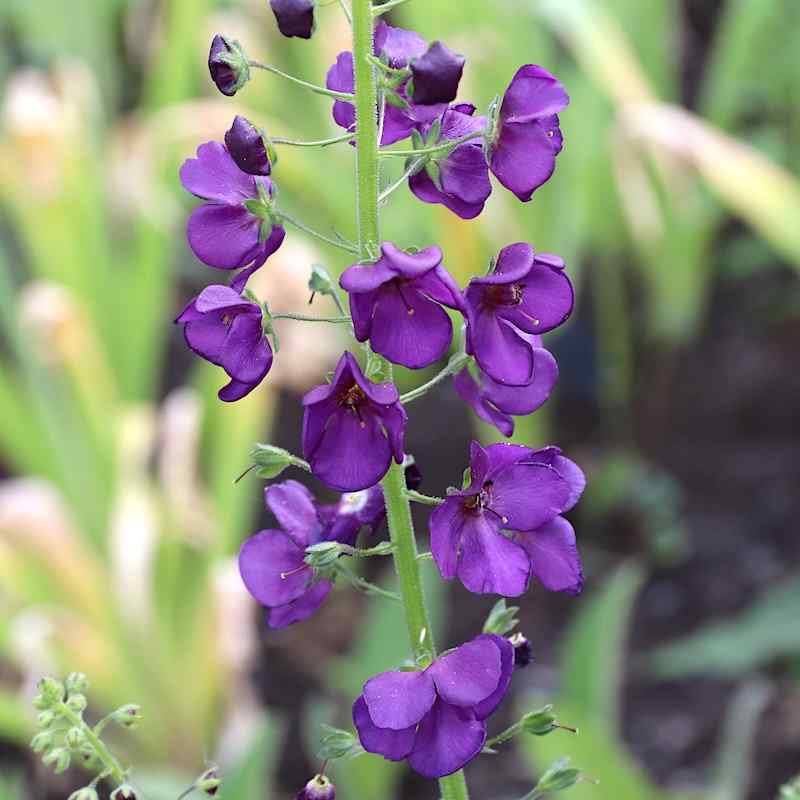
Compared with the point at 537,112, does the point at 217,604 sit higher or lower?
lower

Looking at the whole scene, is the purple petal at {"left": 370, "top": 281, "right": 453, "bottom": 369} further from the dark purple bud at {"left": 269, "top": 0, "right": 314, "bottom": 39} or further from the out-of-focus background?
the out-of-focus background

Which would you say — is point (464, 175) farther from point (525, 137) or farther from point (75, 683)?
point (75, 683)

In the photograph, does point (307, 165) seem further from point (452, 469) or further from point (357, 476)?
point (357, 476)

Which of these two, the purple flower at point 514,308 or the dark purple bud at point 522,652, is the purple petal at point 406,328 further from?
the dark purple bud at point 522,652

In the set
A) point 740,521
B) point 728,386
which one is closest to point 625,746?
point 740,521

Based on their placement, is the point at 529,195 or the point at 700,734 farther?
the point at 700,734

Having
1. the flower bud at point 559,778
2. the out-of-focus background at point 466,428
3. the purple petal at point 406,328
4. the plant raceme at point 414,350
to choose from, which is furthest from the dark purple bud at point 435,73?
the out-of-focus background at point 466,428
